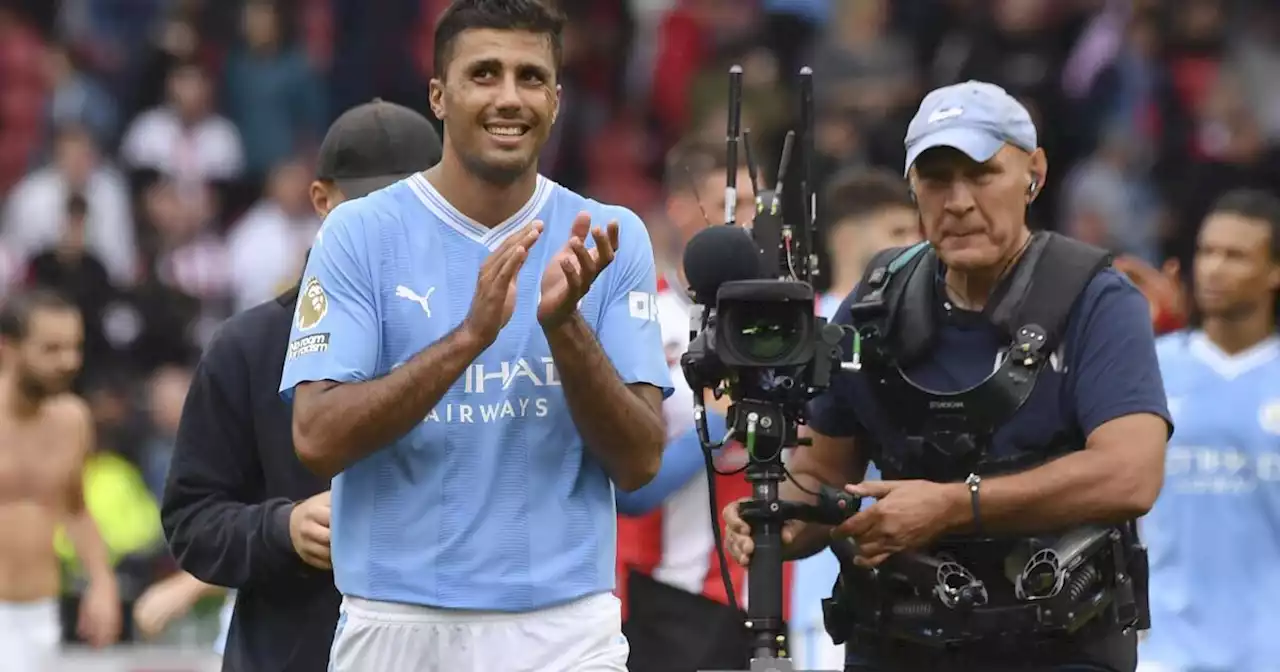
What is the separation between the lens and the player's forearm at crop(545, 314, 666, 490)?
508 cm

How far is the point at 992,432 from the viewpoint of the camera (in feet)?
19.2

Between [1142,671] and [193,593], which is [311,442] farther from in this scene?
[1142,671]

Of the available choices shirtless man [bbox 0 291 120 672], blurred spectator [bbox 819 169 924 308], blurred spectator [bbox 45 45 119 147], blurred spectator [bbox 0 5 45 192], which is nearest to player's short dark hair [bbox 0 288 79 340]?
shirtless man [bbox 0 291 120 672]

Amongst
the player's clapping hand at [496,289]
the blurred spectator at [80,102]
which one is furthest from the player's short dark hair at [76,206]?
the player's clapping hand at [496,289]

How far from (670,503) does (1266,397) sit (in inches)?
108

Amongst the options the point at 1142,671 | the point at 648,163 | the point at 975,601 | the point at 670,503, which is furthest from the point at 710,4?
the point at 975,601

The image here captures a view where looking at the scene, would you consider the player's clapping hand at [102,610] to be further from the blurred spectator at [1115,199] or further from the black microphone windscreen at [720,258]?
the blurred spectator at [1115,199]

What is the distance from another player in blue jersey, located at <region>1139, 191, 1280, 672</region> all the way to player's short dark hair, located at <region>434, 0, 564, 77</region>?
442cm

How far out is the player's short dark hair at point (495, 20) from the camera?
5395 mm

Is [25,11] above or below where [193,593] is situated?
above

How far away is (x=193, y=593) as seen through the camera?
8.00 meters

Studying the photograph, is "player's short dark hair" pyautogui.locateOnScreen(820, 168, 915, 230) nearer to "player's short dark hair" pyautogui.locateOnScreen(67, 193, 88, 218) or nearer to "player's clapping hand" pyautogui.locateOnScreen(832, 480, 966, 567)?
"player's clapping hand" pyautogui.locateOnScreen(832, 480, 966, 567)

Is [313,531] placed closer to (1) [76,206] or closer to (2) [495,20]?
(2) [495,20]

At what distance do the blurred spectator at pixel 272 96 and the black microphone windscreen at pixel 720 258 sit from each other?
11.9m
